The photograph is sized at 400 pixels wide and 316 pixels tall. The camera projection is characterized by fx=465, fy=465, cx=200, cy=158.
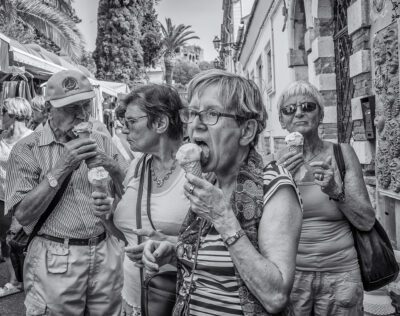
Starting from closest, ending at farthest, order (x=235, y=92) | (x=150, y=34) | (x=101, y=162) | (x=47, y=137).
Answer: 1. (x=235, y=92)
2. (x=101, y=162)
3. (x=47, y=137)
4. (x=150, y=34)

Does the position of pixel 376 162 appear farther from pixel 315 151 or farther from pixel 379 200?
pixel 315 151

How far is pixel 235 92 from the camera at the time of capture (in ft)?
6.03

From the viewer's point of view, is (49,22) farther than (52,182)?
Yes

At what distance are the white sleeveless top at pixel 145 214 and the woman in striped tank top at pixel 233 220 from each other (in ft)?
1.10

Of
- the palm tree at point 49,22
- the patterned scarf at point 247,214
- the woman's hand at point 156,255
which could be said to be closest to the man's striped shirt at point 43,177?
the woman's hand at point 156,255

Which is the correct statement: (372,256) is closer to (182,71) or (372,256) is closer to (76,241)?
(76,241)

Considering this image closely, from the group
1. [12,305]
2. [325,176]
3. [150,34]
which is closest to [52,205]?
[325,176]

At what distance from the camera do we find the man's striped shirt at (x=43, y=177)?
2848mm

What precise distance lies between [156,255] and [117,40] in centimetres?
2806

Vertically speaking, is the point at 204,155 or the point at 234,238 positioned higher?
the point at 204,155

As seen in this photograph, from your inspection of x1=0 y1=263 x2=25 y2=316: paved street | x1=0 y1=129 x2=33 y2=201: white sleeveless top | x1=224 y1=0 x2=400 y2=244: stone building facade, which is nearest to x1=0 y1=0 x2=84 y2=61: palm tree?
x1=224 y1=0 x2=400 y2=244: stone building facade

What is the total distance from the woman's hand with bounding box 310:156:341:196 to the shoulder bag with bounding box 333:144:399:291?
206 mm

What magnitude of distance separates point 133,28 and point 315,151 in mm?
27383

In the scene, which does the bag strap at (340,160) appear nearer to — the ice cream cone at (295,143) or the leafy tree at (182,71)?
the ice cream cone at (295,143)
